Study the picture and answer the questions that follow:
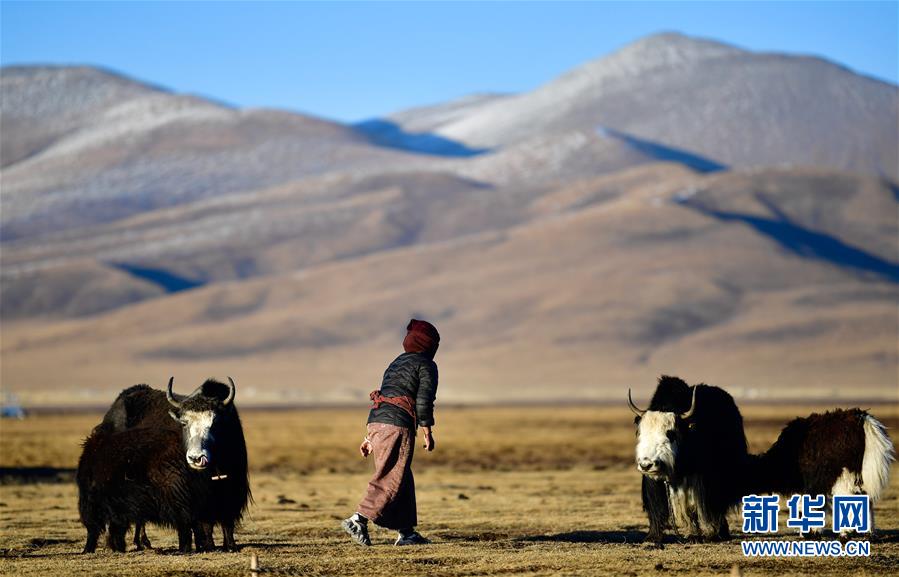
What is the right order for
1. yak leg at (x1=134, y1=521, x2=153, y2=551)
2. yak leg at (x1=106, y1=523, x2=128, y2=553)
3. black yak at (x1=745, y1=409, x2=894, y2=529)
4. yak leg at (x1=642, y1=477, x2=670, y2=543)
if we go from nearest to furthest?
black yak at (x1=745, y1=409, x2=894, y2=529), yak leg at (x1=642, y1=477, x2=670, y2=543), yak leg at (x1=106, y1=523, x2=128, y2=553), yak leg at (x1=134, y1=521, x2=153, y2=551)

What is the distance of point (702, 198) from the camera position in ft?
572

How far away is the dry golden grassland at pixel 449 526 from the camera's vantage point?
11586 mm

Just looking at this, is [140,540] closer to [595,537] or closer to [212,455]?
[212,455]

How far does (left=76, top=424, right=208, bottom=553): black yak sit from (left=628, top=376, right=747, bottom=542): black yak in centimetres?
384

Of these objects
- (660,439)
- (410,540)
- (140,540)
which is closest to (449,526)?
(410,540)

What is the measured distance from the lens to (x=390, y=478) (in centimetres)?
1273

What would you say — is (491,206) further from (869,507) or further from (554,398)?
(869,507)

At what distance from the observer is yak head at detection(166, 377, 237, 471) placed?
12586 millimetres

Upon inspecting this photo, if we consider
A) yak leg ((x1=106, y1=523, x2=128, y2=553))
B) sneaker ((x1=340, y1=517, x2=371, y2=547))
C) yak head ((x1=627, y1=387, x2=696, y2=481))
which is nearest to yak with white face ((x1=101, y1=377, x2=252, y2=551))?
yak leg ((x1=106, y1=523, x2=128, y2=553))

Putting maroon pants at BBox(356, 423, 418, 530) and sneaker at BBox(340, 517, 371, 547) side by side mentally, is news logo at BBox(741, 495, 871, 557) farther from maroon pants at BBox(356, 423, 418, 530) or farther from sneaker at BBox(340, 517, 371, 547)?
sneaker at BBox(340, 517, 371, 547)

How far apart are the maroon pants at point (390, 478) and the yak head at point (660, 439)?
76.4 inches

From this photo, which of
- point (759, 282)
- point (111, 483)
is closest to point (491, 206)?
point (759, 282)

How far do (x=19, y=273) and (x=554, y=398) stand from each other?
255 feet

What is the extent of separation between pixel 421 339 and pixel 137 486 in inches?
111
